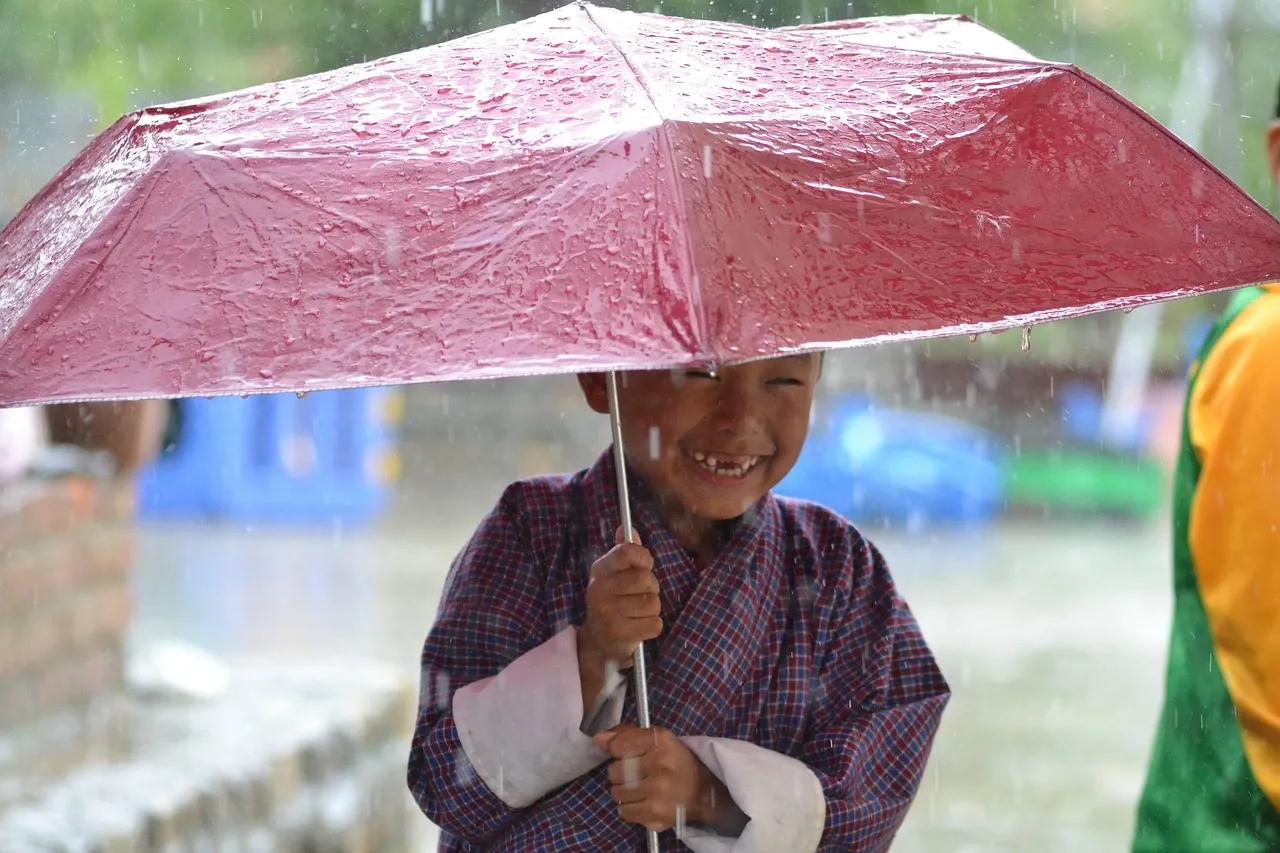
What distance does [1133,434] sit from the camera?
13.2m

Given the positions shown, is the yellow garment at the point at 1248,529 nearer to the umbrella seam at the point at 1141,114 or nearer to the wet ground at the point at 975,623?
the umbrella seam at the point at 1141,114

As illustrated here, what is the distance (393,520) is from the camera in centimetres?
1226

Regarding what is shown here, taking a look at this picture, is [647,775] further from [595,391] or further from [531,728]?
[595,391]

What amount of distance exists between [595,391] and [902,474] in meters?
10.1

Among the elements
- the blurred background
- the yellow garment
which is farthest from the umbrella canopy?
the blurred background

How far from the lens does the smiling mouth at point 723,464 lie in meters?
1.97

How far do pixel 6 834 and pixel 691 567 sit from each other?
5.56ft

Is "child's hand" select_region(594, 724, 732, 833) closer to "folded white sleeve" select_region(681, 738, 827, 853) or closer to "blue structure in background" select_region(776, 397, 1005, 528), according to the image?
"folded white sleeve" select_region(681, 738, 827, 853)

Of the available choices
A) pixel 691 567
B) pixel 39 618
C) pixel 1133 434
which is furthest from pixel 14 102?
pixel 691 567

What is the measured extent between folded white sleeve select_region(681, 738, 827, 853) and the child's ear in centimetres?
48

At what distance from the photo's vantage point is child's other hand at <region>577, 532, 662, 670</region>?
1867 millimetres

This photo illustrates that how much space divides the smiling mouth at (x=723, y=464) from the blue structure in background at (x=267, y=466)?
1041cm

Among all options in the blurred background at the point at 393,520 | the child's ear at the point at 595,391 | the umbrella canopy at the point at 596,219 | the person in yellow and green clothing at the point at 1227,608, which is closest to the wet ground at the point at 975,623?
the blurred background at the point at 393,520

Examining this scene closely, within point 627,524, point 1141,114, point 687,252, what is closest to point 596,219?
point 687,252
